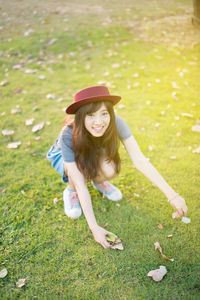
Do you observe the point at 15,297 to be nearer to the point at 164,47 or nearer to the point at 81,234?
the point at 81,234

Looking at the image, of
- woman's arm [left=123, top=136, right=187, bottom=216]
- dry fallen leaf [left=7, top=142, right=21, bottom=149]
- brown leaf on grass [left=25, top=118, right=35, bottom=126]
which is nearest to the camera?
woman's arm [left=123, top=136, right=187, bottom=216]

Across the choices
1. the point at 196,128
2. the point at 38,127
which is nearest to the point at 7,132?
the point at 38,127

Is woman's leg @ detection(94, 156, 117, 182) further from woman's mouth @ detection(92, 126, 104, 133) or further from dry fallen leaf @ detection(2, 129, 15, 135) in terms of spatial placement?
dry fallen leaf @ detection(2, 129, 15, 135)

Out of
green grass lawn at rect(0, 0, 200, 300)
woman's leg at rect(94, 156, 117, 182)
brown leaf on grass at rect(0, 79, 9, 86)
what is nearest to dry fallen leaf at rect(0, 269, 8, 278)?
green grass lawn at rect(0, 0, 200, 300)

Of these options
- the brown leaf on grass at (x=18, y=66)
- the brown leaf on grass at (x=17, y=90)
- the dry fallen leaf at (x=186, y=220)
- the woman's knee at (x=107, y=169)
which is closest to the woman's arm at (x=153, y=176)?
the woman's knee at (x=107, y=169)

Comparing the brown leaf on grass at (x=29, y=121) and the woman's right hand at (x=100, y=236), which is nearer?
the woman's right hand at (x=100, y=236)

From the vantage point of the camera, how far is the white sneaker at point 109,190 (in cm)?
242

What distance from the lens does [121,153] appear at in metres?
3.05

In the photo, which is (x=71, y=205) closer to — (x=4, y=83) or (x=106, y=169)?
(x=106, y=169)

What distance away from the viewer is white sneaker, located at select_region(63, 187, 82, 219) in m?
2.26

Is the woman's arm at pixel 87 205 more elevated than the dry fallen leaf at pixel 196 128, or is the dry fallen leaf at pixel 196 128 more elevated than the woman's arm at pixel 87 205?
the woman's arm at pixel 87 205

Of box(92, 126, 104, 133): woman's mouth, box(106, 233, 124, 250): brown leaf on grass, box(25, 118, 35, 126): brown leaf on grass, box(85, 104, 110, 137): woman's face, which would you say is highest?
box(85, 104, 110, 137): woman's face

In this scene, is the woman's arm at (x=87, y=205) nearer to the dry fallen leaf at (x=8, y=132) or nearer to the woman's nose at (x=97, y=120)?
the woman's nose at (x=97, y=120)

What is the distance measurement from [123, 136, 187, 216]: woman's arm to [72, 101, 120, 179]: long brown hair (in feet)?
0.49
